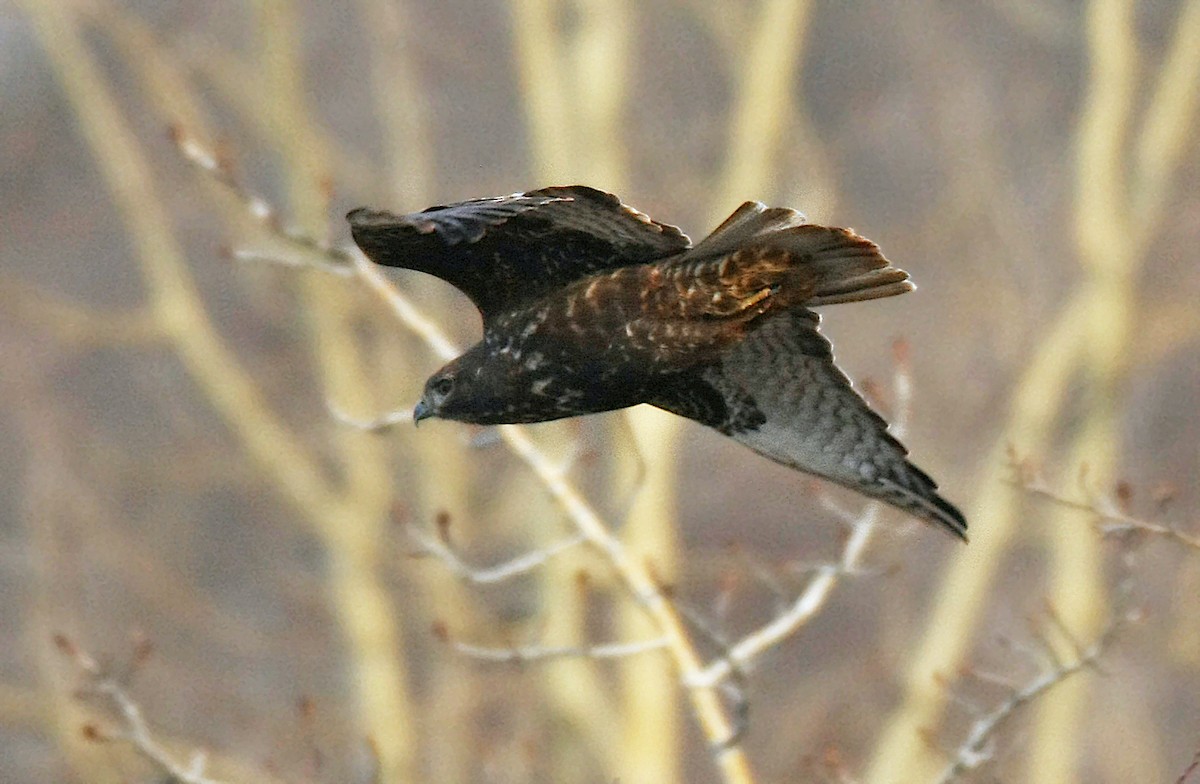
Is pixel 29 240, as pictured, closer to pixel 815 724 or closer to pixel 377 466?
pixel 377 466

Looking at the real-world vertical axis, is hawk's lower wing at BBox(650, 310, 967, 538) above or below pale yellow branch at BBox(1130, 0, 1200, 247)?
below

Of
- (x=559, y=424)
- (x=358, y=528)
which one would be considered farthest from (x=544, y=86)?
(x=358, y=528)

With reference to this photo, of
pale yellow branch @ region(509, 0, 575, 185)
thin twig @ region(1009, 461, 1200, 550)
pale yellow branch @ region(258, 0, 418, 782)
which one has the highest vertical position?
pale yellow branch @ region(509, 0, 575, 185)

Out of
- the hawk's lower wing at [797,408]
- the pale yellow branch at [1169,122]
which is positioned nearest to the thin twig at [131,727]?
the hawk's lower wing at [797,408]

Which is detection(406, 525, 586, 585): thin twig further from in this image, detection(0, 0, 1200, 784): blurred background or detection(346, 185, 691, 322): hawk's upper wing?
detection(0, 0, 1200, 784): blurred background

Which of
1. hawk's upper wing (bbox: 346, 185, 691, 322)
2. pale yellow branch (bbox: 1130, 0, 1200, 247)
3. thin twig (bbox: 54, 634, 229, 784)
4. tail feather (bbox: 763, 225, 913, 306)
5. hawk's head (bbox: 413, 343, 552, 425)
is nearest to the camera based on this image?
hawk's upper wing (bbox: 346, 185, 691, 322)

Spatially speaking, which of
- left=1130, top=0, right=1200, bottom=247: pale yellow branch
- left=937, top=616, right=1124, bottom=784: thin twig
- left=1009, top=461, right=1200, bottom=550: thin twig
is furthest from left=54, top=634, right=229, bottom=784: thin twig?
left=1130, top=0, right=1200, bottom=247: pale yellow branch

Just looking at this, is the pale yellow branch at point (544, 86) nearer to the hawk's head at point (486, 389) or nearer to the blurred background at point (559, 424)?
the blurred background at point (559, 424)
